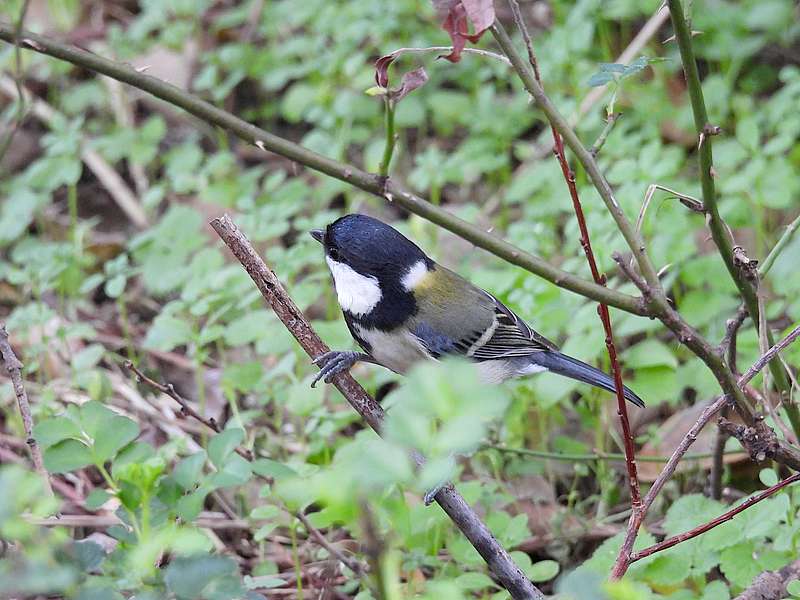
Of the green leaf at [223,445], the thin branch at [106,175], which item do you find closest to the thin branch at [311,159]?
the green leaf at [223,445]

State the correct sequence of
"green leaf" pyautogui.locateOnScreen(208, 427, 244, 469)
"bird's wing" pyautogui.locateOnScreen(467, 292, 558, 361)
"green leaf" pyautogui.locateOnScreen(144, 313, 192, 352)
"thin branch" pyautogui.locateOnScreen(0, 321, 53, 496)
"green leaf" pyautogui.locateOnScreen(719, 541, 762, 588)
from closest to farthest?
"green leaf" pyautogui.locateOnScreen(208, 427, 244, 469) → "thin branch" pyautogui.locateOnScreen(0, 321, 53, 496) → "green leaf" pyautogui.locateOnScreen(719, 541, 762, 588) → "bird's wing" pyautogui.locateOnScreen(467, 292, 558, 361) → "green leaf" pyautogui.locateOnScreen(144, 313, 192, 352)

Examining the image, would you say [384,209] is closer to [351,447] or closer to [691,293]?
[691,293]

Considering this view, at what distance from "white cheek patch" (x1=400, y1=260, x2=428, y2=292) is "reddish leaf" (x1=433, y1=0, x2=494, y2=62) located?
1031 mm

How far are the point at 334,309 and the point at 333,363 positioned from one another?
131cm

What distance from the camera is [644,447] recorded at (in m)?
3.19

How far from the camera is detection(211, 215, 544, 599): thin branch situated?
196cm

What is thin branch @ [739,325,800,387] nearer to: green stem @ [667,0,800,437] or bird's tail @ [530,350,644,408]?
green stem @ [667,0,800,437]

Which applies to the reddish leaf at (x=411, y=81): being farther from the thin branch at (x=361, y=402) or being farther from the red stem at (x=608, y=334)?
the thin branch at (x=361, y=402)

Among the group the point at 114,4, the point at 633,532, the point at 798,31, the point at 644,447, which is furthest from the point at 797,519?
→ the point at 114,4

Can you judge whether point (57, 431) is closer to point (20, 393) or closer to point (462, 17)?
point (20, 393)

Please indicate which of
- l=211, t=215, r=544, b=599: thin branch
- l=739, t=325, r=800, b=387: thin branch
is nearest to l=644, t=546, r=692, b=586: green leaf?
l=211, t=215, r=544, b=599: thin branch

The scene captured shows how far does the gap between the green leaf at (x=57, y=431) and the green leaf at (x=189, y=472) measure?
200 mm

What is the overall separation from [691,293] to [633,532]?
5.52ft

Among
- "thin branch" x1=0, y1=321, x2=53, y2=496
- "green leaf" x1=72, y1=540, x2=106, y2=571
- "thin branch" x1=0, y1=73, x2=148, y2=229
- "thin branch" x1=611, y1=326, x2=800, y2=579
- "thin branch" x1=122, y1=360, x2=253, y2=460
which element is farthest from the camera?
"thin branch" x1=0, y1=73, x2=148, y2=229
